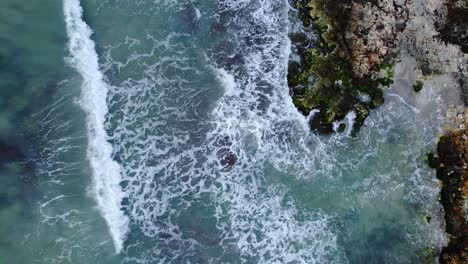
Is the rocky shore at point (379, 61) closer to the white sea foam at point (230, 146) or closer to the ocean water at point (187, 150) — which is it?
the ocean water at point (187, 150)

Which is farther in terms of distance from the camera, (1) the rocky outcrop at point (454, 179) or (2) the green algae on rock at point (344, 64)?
(2) the green algae on rock at point (344, 64)

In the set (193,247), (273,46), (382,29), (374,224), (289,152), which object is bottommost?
(193,247)

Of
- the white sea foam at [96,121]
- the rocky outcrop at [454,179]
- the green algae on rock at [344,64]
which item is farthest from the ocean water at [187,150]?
the green algae on rock at [344,64]

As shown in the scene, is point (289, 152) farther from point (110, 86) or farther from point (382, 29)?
point (110, 86)

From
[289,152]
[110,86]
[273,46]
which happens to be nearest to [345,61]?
[273,46]

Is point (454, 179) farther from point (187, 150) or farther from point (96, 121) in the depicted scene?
point (96, 121)

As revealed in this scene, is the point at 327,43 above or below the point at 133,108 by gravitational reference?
above
